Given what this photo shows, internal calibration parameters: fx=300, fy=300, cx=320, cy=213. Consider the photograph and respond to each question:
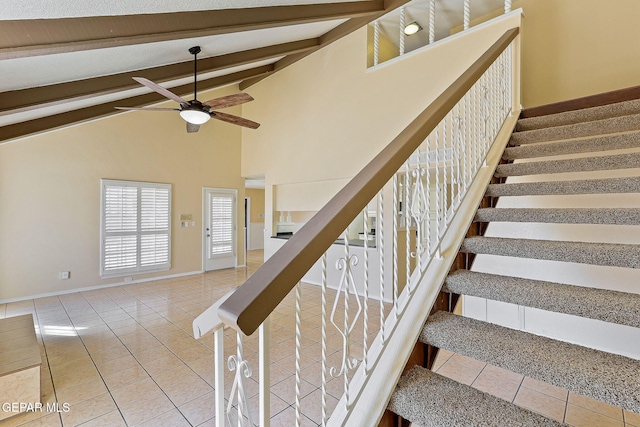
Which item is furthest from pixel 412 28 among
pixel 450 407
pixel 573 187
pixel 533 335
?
pixel 450 407

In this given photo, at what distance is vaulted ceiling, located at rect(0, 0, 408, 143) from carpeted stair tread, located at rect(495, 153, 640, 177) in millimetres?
2458

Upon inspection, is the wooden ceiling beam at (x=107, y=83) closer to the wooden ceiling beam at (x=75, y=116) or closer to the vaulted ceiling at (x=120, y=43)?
the vaulted ceiling at (x=120, y=43)

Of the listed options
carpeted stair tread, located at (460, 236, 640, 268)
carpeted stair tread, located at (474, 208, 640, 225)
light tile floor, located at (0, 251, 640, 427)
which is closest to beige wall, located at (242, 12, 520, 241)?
light tile floor, located at (0, 251, 640, 427)

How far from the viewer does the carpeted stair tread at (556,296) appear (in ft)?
3.75

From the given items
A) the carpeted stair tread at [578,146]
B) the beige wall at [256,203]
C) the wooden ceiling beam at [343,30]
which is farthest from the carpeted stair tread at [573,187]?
the beige wall at [256,203]

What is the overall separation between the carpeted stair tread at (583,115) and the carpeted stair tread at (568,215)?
4.47ft

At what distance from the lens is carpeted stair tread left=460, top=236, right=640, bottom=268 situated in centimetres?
134

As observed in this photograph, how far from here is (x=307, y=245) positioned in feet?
2.69

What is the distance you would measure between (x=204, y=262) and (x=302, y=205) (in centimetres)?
268

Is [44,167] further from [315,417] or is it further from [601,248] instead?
[601,248]

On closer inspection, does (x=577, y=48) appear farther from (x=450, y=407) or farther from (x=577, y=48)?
(x=450, y=407)

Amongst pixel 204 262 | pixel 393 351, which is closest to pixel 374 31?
pixel 393 351

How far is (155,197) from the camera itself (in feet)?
19.4

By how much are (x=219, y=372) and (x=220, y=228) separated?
6.35 meters
